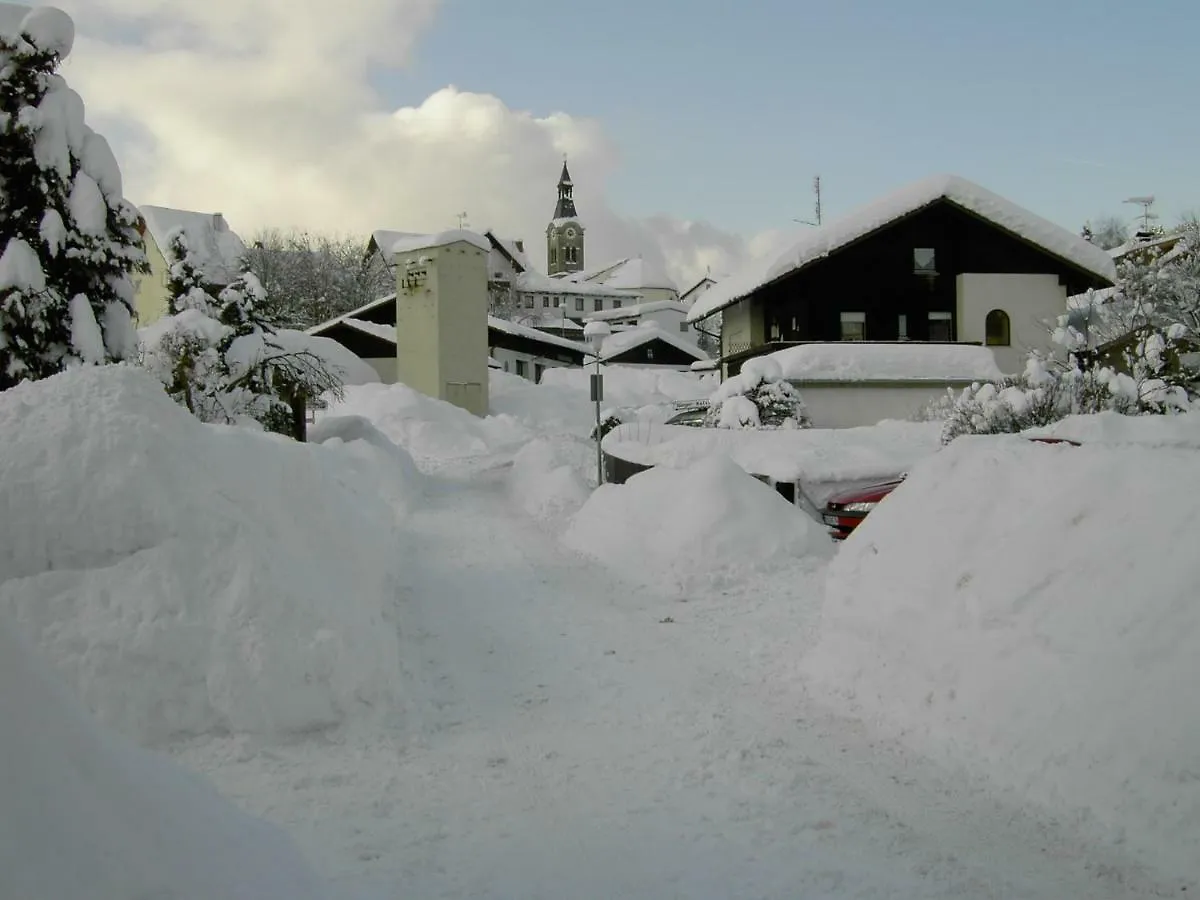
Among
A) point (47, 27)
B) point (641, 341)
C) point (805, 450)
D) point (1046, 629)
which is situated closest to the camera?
point (1046, 629)

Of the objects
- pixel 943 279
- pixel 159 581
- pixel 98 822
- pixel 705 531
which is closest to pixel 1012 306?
pixel 943 279

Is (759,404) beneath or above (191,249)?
beneath

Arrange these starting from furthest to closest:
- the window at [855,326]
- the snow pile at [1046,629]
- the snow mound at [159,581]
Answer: the window at [855,326], the snow mound at [159,581], the snow pile at [1046,629]

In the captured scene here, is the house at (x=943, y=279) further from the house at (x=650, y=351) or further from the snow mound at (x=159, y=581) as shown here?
the house at (x=650, y=351)

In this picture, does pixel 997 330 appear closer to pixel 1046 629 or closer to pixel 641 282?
pixel 1046 629

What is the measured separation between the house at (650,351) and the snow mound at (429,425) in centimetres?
3009

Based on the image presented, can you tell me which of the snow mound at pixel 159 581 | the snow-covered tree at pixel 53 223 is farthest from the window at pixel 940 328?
the snow mound at pixel 159 581

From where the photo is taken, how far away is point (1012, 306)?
1248 inches

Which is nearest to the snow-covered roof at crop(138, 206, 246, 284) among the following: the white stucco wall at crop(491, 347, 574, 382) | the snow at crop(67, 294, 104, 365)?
the snow at crop(67, 294, 104, 365)

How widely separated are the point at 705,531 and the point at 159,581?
6.21 meters

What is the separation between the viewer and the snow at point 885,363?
2655cm

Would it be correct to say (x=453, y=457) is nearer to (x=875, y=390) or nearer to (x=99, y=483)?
(x=875, y=390)

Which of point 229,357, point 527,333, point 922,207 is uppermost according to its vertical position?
point 922,207

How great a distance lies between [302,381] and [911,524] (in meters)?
18.2
